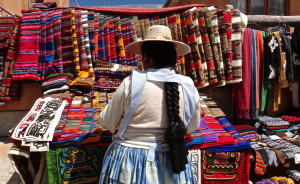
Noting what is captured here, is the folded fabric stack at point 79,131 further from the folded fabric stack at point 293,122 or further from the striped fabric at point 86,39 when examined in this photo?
the folded fabric stack at point 293,122

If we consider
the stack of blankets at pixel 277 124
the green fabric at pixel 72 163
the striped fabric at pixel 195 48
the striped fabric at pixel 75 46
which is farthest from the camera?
the stack of blankets at pixel 277 124

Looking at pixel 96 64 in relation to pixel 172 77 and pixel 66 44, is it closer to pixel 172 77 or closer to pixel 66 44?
pixel 66 44

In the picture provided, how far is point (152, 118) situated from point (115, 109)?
0.78ft

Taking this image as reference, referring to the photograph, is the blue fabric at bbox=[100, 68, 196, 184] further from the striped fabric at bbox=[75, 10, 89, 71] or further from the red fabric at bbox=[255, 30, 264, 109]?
the red fabric at bbox=[255, 30, 264, 109]

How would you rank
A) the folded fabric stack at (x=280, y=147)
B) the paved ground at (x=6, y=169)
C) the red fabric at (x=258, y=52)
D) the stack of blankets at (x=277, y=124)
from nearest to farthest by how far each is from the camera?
the paved ground at (x=6, y=169), the folded fabric stack at (x=280, y=147), the stack of blankets at (x=277, y=124), the red fabric at (x=258, y=52)

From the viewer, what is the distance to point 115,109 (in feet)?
5.21

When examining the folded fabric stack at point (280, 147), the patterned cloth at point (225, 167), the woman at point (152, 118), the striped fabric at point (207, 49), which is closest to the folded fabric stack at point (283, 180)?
the folded fabric stack at point (280, 147)

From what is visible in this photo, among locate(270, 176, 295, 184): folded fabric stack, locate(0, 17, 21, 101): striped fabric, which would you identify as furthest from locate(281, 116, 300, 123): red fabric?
locate(0, 17, 21, 101): striped fabric

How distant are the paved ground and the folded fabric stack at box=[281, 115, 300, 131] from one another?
367 centimetres

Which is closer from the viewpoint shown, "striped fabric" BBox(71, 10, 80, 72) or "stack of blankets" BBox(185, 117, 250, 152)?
"stack of blankets" BBox(185, 117, 250, 152)

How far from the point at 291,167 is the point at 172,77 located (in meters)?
2.43

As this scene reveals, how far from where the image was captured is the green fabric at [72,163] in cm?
218

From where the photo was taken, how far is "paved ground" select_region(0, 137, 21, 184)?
9.21 ft

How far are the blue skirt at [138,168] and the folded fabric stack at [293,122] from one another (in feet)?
9.03
